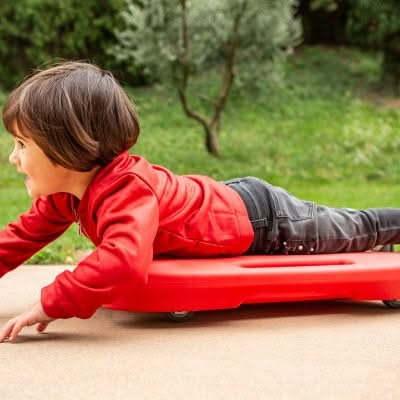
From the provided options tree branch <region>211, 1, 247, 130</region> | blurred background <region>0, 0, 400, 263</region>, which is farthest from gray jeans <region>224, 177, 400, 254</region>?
tree branch <region>211, 1, 247, 130</region>

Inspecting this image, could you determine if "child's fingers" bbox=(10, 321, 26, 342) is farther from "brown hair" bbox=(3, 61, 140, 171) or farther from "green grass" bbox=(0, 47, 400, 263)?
"green grass" bbox=(0, 47, 400, 263)

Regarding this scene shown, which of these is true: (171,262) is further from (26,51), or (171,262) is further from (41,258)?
(26,51)

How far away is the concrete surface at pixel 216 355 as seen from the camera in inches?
66.4

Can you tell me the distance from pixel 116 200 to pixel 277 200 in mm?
638

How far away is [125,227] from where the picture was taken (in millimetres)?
1995

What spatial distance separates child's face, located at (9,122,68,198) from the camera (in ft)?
6.99

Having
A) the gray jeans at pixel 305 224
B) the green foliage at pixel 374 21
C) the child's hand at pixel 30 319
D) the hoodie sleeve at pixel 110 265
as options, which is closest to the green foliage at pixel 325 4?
the green foliage at pixel 374 21

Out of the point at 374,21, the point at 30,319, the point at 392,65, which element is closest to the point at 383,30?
the point at 374,21

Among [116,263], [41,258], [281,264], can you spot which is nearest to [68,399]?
[116,263]

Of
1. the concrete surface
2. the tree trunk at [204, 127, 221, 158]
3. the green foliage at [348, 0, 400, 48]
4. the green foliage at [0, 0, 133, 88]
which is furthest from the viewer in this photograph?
the green foliage at [0, 0, 133, 88]

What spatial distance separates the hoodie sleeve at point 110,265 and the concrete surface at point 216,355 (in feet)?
0.40

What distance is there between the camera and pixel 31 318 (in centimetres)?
201

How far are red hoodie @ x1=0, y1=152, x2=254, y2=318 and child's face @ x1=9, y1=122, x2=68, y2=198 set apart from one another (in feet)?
0.29

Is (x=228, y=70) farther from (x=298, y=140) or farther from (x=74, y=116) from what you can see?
(x=74, y=116)
